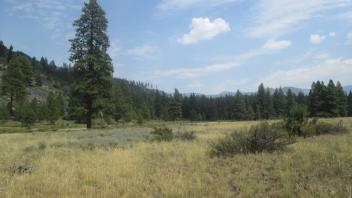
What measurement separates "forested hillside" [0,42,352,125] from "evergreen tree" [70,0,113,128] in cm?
99

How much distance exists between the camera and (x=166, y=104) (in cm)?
10506

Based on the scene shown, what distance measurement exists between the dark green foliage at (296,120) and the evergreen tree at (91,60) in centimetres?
1620

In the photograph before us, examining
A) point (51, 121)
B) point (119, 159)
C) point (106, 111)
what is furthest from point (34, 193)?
point (51, 121)

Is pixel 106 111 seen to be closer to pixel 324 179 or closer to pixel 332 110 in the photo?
pixel 324 179

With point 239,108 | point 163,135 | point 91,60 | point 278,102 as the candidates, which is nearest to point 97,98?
point 91,60

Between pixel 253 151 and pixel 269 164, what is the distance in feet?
6.90

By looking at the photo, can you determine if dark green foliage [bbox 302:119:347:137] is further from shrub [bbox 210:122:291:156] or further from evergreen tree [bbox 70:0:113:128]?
evergreen tree [bbox 70:0:113:128]

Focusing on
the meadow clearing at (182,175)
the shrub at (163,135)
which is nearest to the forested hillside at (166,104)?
the shrub at (163,135)

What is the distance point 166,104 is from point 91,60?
258ft

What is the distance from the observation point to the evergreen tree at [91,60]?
26.8 meters

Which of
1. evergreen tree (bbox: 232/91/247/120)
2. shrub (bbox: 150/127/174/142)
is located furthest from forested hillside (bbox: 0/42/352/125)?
shrub (bbox: 150/127/174/142)

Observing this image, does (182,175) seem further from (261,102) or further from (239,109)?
(261,102)

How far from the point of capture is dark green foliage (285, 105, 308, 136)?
15.2 metres

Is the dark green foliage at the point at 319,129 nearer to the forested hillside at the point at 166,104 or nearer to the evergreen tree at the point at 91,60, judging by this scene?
the forested hillside at the point at 166,104
